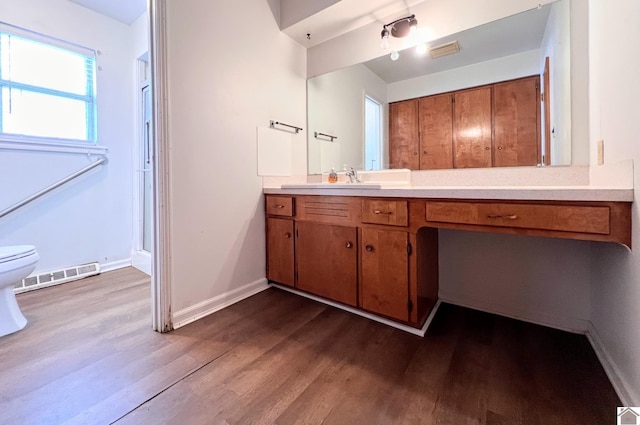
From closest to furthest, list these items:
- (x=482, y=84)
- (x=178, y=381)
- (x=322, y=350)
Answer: (x=178, y=381) → (x=322, y=350) → (x=482, y=84)

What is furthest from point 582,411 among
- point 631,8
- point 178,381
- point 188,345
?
point 188,345

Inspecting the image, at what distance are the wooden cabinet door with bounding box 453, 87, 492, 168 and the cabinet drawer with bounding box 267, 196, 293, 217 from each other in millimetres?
1184

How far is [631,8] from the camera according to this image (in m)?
0.91

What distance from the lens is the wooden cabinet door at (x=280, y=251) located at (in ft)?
6.75

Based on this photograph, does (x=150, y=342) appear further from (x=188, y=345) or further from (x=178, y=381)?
(x=178, y=381)

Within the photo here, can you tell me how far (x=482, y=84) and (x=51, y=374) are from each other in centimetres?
276

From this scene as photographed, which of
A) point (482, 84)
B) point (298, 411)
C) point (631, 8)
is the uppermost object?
point (482, 84)

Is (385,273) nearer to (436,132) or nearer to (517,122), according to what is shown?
(436,132)

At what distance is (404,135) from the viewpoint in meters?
2.04

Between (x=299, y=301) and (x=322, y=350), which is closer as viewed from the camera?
(x=322, y=350)

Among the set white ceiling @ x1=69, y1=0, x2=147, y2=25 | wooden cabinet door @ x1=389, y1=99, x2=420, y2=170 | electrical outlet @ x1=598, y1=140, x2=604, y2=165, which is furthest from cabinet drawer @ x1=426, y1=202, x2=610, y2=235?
white ceiling @ x1=69, y1=0, x2=147, y2=25

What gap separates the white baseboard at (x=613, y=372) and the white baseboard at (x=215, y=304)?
1970 millimetres

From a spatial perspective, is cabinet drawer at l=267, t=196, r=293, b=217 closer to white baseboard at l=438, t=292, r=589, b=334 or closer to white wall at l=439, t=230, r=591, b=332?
white wall at l=439, t=230, r=591, b=332

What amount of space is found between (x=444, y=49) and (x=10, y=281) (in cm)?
301
